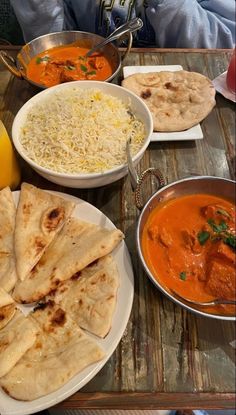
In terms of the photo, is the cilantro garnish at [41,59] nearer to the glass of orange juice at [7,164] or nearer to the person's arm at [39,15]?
the person's arm at [39,15]

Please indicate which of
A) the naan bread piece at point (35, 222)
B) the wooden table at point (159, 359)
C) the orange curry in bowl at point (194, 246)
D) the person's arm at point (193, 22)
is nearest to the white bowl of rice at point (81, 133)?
the naan bread piece at point (35, 222)

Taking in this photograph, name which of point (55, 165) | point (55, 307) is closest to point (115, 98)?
point (55, 165)

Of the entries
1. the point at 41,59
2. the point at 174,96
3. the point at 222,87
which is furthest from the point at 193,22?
the point at 41,59

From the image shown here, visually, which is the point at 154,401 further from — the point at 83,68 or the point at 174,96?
the point at 83,68

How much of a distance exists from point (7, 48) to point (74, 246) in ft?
6.31

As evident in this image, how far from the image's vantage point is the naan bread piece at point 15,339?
115cm

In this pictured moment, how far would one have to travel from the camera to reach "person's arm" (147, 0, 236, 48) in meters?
2.62

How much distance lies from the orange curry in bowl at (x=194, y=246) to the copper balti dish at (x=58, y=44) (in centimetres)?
112

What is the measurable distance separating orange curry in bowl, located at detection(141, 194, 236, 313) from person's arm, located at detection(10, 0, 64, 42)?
80.0 inches

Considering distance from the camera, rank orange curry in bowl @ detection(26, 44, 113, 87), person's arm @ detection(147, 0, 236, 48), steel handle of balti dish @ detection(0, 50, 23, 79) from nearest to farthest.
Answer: steel handle of balti dish @ detection(0, 50, 23, 79), orange curry in bowl @ detection(26, 44, 113, 87), person's arm @ detection(147, 0, 236, 48)

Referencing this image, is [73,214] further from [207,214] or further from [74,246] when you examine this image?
[207,214]

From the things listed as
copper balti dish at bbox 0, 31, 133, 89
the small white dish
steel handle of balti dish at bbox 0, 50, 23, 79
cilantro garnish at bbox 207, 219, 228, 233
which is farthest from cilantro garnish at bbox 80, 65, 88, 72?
cilantro garnish at bbox 207, 219, 228, 233

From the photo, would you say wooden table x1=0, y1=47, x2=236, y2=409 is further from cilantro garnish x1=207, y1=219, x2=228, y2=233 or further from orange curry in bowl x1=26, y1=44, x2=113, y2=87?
orange curry in bowl x1=26, y1=44, x2=113, y2=87

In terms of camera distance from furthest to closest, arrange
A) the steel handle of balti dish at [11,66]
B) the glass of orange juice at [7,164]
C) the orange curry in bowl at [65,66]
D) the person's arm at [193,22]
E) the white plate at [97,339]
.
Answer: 1. the person's arm at [193,22]
2. the orange curry in bowl at [65,66]
3. the steel handle of balti dish at [11,66]
4. the glass of orange juice at [7,164]
5. the white plate at [97,339]
